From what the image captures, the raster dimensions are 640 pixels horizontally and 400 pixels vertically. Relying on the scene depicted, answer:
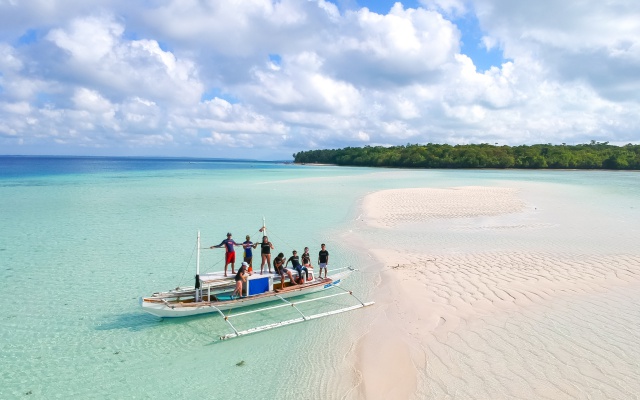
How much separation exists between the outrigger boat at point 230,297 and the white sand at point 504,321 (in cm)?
220

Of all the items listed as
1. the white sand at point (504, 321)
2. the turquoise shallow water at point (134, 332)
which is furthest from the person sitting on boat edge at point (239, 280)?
the white sand at point (504, 321)

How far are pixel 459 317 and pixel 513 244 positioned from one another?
415 inches

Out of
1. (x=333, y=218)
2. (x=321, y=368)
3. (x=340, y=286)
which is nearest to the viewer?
(x=321, y=368)

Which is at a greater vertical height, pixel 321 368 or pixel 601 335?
pixel 601 335

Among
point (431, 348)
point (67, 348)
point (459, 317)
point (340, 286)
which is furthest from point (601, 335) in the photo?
point (67, 348)

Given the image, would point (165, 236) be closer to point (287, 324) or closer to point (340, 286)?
point (340, 286)

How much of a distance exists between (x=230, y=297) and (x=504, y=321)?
A: 7.85 meters

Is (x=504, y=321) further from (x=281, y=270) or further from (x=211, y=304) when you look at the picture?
(x=211, y=304)

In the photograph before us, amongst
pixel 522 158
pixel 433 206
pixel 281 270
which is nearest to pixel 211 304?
pixel 281 270

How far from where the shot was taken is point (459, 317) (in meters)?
11.1

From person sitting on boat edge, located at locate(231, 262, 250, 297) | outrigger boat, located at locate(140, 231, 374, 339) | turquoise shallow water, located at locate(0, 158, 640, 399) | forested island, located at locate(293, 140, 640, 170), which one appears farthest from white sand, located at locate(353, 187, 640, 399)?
forested island, located at locate(293, 140, 640, 170)

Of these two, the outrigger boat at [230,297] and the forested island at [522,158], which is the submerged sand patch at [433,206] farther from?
the forested island at [522,158]

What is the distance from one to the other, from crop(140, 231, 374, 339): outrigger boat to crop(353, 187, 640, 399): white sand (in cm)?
220

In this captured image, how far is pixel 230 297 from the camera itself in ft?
40.9
